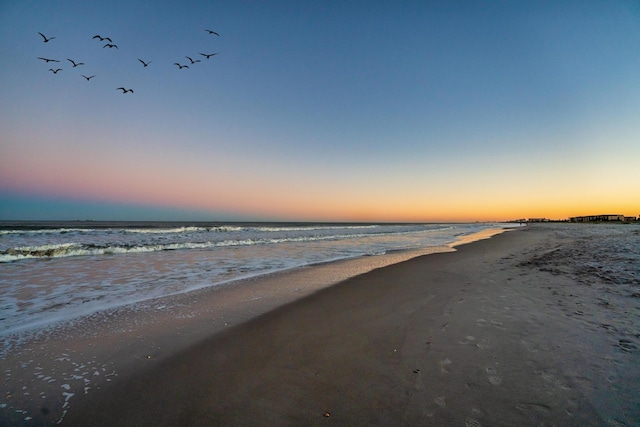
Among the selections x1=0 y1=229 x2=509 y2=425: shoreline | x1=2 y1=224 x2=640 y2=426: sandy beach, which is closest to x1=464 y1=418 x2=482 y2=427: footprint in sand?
x1=2 y1=224 x2=640 y2=426: sandy beach

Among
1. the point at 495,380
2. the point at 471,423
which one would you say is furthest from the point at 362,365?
the point at 495,380

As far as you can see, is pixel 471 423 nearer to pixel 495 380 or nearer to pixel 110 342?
pixel 495 380

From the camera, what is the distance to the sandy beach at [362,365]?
2.68 metres

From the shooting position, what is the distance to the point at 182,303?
660cm

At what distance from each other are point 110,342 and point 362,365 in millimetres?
3785

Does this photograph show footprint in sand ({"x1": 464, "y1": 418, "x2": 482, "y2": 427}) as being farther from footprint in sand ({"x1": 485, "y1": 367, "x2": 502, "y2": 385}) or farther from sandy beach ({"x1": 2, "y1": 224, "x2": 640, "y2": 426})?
footprint in sand ({"x1": 485, "y1": 367, "x2": 502, "y2": 385})

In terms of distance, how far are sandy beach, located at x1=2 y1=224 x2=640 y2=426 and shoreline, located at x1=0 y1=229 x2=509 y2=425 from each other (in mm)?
32

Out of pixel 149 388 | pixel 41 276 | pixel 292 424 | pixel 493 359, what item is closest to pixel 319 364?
pixel 292 424

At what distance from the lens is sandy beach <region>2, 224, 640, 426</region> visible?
106 inches

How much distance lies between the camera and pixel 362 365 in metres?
3.57

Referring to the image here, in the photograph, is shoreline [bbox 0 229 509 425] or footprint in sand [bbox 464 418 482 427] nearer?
footprint in sand [bbox 464 418 482 427]

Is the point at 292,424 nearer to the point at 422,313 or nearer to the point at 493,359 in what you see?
the point at 493,359

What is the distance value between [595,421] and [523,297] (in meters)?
4.56

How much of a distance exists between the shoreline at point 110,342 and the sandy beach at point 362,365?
0.11ft
